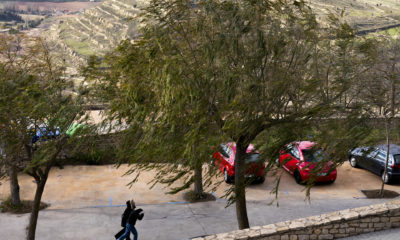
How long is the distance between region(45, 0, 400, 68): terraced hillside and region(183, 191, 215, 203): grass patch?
122178 mm

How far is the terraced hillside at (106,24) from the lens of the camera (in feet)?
471

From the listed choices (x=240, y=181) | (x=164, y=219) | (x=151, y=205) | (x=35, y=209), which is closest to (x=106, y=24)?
(x=151, y=205)

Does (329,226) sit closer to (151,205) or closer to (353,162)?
(151,205)

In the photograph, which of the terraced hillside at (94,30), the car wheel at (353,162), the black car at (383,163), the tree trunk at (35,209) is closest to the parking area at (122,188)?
the black car at (383,163)

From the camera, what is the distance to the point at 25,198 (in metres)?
15.0

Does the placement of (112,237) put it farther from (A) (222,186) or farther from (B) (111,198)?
(A) (222,186)

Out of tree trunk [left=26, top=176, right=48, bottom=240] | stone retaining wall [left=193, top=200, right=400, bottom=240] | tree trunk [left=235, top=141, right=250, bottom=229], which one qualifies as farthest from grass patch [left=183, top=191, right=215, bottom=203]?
stone retaining wall [left=193, top=200, right=400, bottom=240]

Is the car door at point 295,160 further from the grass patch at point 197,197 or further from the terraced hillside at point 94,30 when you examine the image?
the terraced hillside at point 94,30

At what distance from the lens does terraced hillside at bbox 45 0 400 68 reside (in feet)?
471

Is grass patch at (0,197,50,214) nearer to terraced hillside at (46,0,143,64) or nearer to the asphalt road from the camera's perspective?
the asphalt road

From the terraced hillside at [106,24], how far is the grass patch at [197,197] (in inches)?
4810

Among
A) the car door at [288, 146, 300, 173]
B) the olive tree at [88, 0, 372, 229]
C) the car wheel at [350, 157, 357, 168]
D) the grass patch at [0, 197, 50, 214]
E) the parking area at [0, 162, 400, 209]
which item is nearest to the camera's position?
the olive tree at [88, 0, 372, 229]

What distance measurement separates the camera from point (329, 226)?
9.23 meters

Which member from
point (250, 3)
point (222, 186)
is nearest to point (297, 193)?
point (222, 186)
